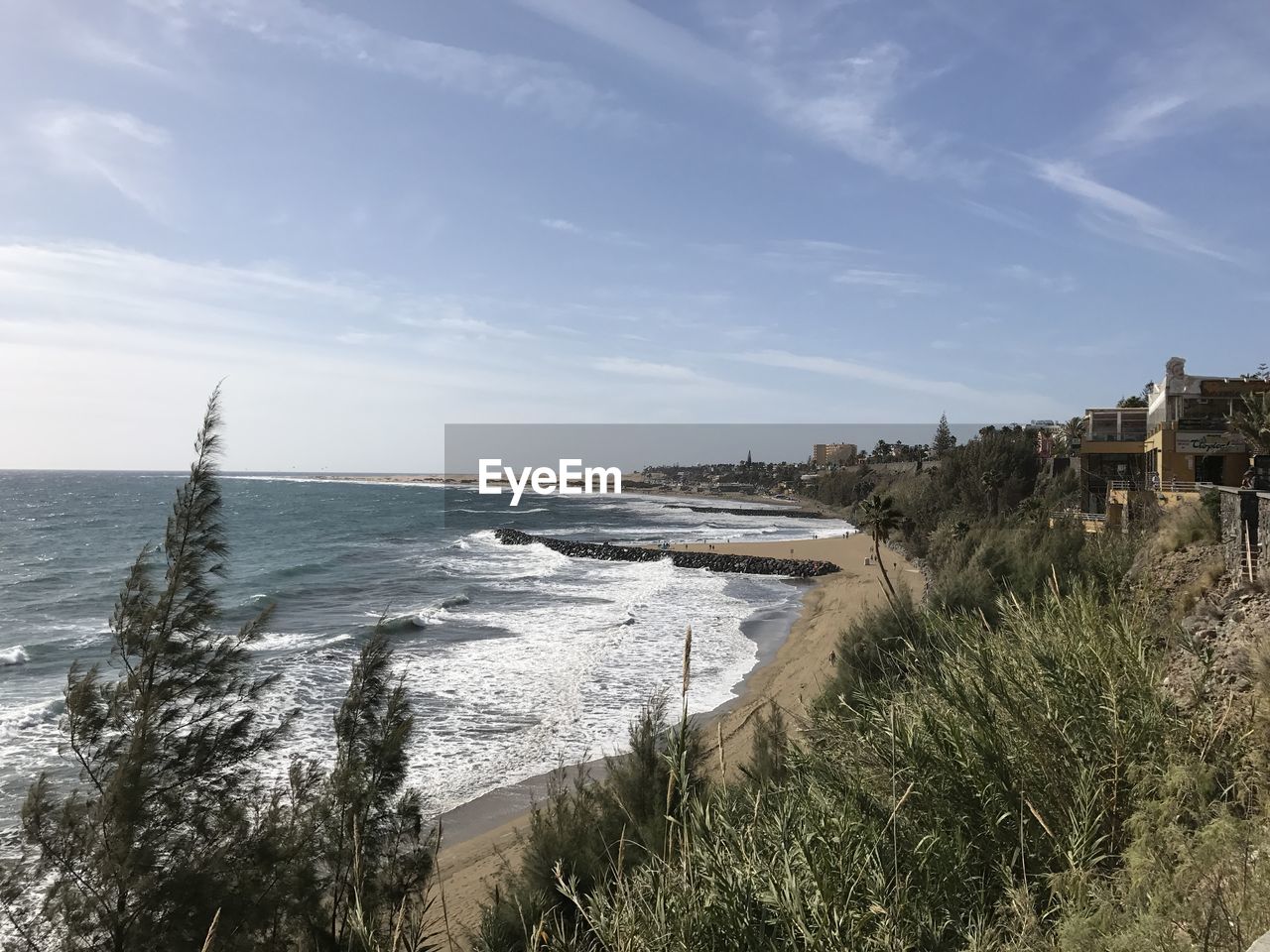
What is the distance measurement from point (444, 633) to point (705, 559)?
25.9 m

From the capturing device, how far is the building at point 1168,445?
851 inches

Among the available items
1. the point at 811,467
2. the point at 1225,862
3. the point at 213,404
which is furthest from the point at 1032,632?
the point at 811,467

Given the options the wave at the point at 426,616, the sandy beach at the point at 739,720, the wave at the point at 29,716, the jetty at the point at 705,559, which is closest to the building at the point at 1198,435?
the sandy beach at the point at 739,720

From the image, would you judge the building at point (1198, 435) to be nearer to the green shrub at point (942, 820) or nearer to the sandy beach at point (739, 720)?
the sandy beach at point (739, 720)

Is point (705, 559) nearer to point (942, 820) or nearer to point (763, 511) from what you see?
point (942, 820)

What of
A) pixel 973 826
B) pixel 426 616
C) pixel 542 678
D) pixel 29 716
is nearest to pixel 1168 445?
pixel 542 678

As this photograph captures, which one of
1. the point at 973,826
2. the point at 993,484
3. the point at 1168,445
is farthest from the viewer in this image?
the point at 993,484

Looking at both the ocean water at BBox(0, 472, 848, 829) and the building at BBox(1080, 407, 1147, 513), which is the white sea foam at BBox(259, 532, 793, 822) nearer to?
the ocean water at BBox(0, 472, 848, 829)

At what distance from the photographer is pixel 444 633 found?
28.3 m

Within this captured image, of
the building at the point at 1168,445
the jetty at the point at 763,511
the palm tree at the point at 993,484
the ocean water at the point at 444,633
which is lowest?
the jetty at the point at 763,511

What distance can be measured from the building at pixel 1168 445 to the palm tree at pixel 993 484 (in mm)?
12485

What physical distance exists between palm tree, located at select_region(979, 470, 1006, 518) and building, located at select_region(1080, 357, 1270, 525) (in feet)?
41.0

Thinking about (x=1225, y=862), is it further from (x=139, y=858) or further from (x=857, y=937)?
(x=139, y=858)

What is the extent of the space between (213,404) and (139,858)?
193 inches
